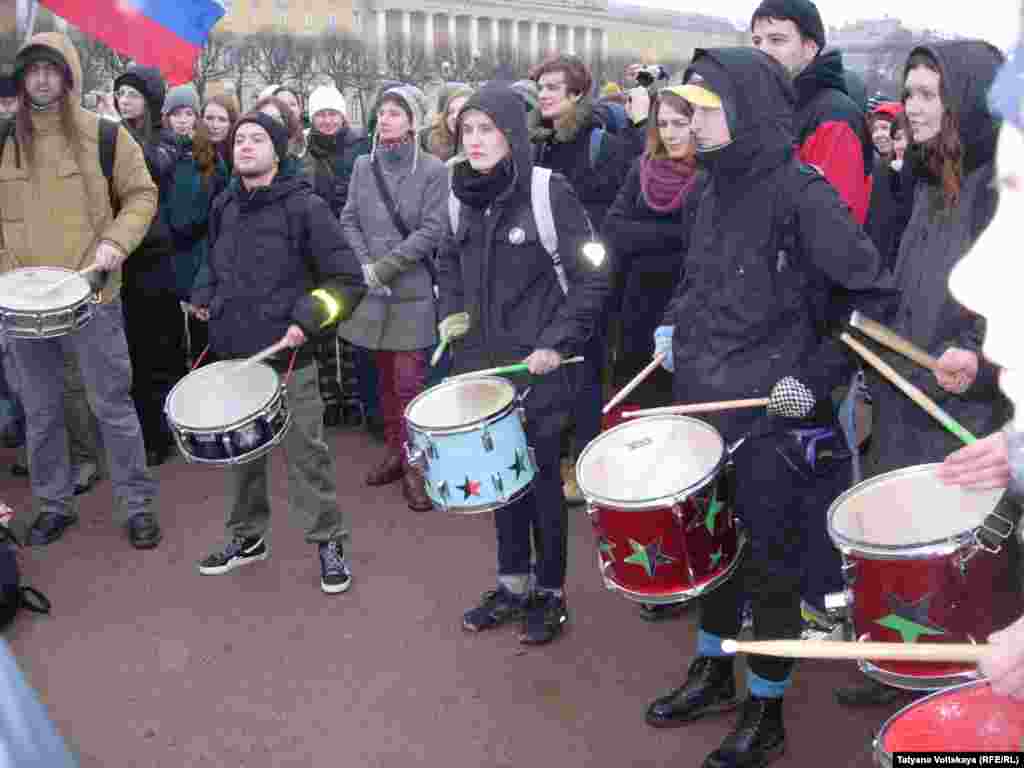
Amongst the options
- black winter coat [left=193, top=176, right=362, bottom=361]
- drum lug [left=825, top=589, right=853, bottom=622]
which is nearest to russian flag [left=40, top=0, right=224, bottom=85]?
black winter coat [left=193, top=176, right=362, bottom=361]

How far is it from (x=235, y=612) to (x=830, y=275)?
2.74 meters

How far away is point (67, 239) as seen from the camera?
4531 millimetres

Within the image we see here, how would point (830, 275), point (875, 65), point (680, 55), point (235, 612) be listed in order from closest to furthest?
point (830, 275)
point (235, 612)
point (875, 65)
point (680, 55)

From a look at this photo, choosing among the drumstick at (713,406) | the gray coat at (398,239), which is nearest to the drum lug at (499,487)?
the drumstick at (713,406)

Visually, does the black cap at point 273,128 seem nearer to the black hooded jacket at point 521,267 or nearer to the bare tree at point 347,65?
the black hooded jacket at point 521,267

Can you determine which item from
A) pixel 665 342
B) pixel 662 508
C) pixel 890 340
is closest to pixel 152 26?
pixel 665 342

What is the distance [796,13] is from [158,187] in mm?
3533

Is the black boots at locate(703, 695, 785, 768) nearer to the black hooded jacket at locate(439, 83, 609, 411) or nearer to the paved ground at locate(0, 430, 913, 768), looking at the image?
the paved ground at locate(0, 430, 913, 768)

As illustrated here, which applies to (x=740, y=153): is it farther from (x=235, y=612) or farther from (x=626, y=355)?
(x=235, y=612)

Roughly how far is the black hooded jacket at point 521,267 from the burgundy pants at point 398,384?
63.4 inches

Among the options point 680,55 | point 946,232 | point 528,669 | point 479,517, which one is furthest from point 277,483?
point 680,55

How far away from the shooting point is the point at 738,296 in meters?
2.80

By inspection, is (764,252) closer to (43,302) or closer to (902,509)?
(902,509)

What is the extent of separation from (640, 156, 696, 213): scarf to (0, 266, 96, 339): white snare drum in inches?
96.8
